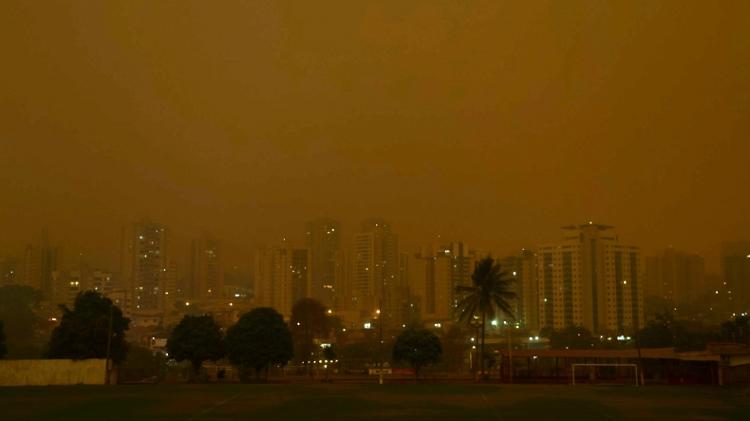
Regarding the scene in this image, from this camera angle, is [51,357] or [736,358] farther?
[51,357]

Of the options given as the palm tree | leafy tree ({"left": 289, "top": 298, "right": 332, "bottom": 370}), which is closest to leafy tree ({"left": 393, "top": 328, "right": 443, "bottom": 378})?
the palm tree

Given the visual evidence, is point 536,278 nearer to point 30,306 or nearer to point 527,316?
point 527,316

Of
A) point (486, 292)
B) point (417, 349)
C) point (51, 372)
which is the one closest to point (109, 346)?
point (51, 372)

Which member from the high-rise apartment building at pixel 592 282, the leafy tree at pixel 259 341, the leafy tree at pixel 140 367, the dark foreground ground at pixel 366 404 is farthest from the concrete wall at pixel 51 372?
the high-rise apartment building at pixel 592 282

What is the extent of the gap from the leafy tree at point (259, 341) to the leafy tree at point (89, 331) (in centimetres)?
822

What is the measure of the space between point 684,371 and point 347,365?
47470 millimetres

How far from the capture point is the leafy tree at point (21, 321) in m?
91.1

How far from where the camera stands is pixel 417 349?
6781 cm

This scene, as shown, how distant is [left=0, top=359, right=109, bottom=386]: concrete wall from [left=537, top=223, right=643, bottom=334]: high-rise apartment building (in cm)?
11018

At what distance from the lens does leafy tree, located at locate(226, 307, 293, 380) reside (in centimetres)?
6569

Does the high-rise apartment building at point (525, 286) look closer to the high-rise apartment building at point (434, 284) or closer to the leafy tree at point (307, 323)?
the high-rise apartment building at point (434, 284)

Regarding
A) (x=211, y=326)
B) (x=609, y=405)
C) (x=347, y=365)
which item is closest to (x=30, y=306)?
(x=347, y=365)

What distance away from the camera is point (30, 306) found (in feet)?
440

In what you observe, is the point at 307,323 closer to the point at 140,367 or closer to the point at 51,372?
the point at 140,367
